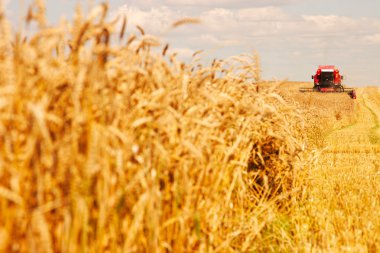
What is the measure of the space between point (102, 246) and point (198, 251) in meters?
0.89

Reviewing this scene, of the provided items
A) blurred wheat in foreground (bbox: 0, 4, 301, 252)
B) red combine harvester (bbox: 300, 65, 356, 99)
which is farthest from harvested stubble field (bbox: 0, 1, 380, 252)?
red combine harvester (bbox: 300, 65, 356, 99)

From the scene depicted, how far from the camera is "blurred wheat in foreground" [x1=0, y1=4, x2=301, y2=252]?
2455 mm

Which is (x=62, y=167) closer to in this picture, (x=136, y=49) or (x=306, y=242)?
(x=136, y=49)

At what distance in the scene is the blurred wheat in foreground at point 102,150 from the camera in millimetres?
2455

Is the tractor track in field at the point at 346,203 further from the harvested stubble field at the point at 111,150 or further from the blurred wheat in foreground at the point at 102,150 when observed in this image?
the blurred wheat in foreground at the point at 102,150

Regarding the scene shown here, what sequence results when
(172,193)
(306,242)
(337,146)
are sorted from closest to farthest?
1. (172,193)
2. (306,242)
3. (337,146)

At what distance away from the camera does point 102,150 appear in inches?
104

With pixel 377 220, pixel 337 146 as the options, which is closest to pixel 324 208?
pixel 377 220

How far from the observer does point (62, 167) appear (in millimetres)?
2537

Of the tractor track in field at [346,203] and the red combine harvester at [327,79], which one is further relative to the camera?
the red combine harvester at [327,79]

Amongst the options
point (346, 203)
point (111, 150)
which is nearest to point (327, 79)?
point (346, 203)

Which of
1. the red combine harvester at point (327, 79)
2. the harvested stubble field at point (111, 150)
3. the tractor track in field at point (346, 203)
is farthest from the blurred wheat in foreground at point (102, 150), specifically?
the red combine harvester at point (327, 79)

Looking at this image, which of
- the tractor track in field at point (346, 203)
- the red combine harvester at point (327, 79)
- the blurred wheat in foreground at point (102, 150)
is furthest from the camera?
the red combine harvester at point (327, 79)

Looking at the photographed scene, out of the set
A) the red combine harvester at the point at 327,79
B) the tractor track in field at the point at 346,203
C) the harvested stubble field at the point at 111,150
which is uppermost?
the harvested stubble field at the point at 111,150
